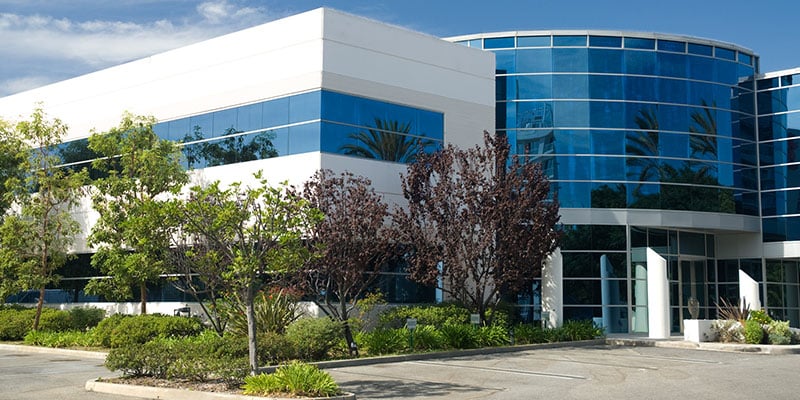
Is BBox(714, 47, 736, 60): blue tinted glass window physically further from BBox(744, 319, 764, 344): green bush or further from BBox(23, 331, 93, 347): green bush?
BBox(23, 331, 93, 347): green bush

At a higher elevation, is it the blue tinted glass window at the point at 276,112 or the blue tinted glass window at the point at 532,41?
the blue tinted glass window at the point at 532,41

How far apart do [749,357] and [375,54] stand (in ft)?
49.7

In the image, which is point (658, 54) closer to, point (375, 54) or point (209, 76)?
point (375, 54)

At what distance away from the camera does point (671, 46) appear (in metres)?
36.2

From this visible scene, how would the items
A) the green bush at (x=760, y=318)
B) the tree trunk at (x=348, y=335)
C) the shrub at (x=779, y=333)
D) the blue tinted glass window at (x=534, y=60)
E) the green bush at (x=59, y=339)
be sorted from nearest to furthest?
the tree trunk at (x=348, y=335) → the green bush at (x=59, y=339) → the shrub at (x=779, y=333) → the green bush at (x=760, y=318) → the blue tinted glass window at (x=534, y=60)

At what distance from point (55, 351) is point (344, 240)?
30.2 ft

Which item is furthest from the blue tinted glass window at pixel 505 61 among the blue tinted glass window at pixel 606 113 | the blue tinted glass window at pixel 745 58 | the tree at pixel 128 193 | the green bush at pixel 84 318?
the green bush at pixel 84 318

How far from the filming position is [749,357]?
25.1 meters

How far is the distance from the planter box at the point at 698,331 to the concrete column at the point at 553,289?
14.2 feet

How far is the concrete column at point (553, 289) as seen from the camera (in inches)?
1200

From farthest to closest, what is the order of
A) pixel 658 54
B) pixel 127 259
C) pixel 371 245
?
pixel 658 54
pixel 127 259
pixel 371 245

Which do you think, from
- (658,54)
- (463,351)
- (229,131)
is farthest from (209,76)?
(658,54)

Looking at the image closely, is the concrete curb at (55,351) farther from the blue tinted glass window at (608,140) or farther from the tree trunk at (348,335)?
the blue tinted glass window at (608,140)

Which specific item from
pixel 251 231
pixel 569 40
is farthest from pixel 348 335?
pixel 569 40
